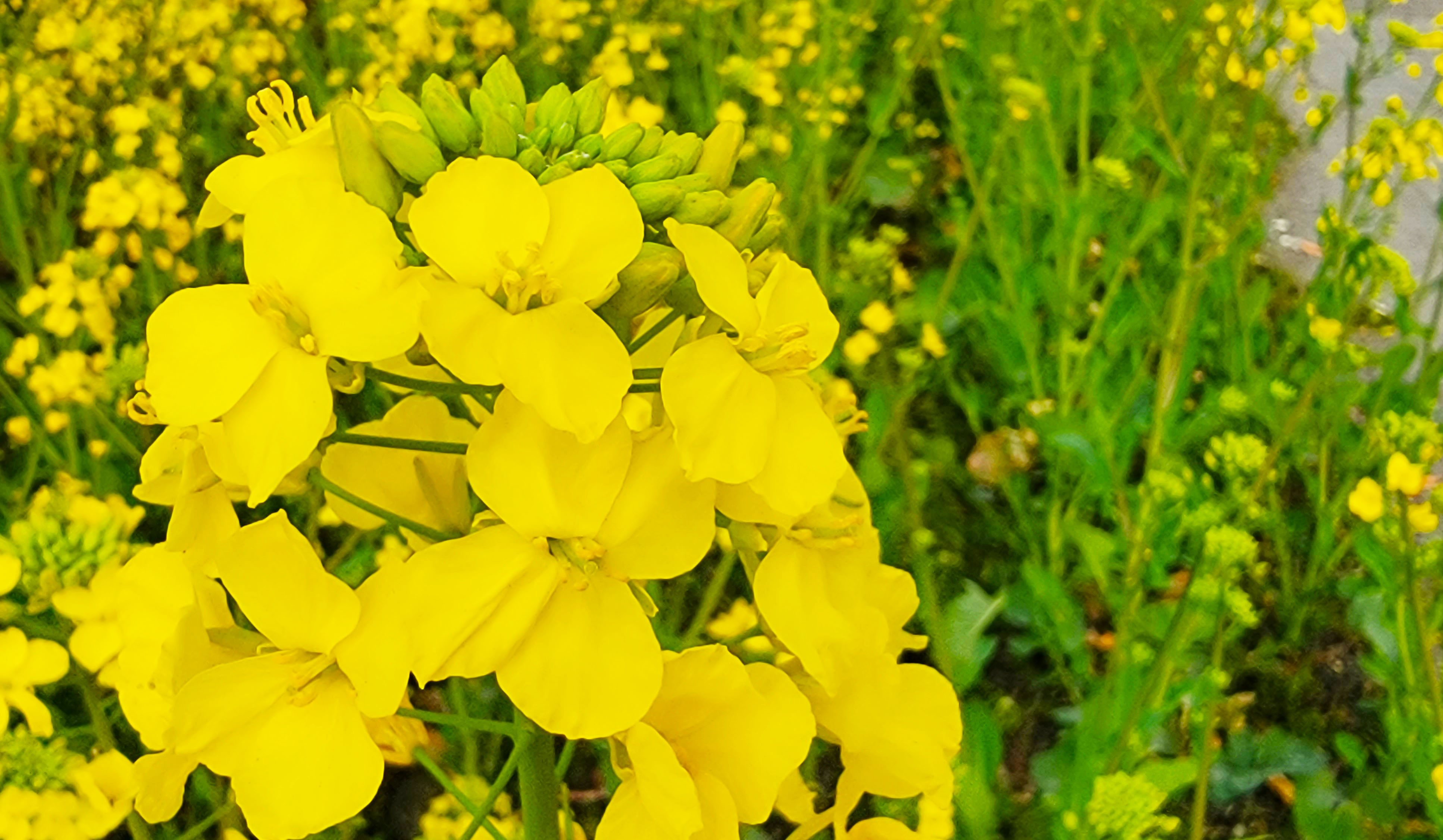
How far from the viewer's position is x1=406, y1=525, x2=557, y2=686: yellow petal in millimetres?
599

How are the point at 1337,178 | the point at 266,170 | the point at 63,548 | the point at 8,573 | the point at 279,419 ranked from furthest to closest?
the point at 1337,178
the point at 63,548
the point at 8,573
the point at 266,170
the point at 279,419

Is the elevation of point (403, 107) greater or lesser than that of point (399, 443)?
greater

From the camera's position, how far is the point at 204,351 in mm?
618

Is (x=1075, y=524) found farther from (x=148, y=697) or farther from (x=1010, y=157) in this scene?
(x=148, y=697)

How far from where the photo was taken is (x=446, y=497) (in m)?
0.76

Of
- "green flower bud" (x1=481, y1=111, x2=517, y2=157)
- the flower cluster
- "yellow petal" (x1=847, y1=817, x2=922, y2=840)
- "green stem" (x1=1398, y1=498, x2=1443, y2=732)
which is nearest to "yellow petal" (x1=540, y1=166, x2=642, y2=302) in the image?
the flower cluster

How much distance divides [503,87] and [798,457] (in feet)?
1.12

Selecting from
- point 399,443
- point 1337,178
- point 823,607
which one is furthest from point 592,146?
point 1337,178

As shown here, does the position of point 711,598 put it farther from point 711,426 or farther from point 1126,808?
point 711,426

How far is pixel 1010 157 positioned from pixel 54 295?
1.85 meters

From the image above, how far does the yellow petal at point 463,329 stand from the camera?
0.60 m

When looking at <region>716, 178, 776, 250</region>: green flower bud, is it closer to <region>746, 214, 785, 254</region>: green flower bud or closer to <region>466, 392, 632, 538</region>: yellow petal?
<region>746, 214, 785, 254</region>: green flower bud

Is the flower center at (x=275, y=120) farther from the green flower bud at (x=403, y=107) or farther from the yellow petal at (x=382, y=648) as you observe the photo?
the yellow petal at (x=382, y=648)

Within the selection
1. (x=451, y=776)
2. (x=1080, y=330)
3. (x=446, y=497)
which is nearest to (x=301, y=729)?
(x=446, y=497)
